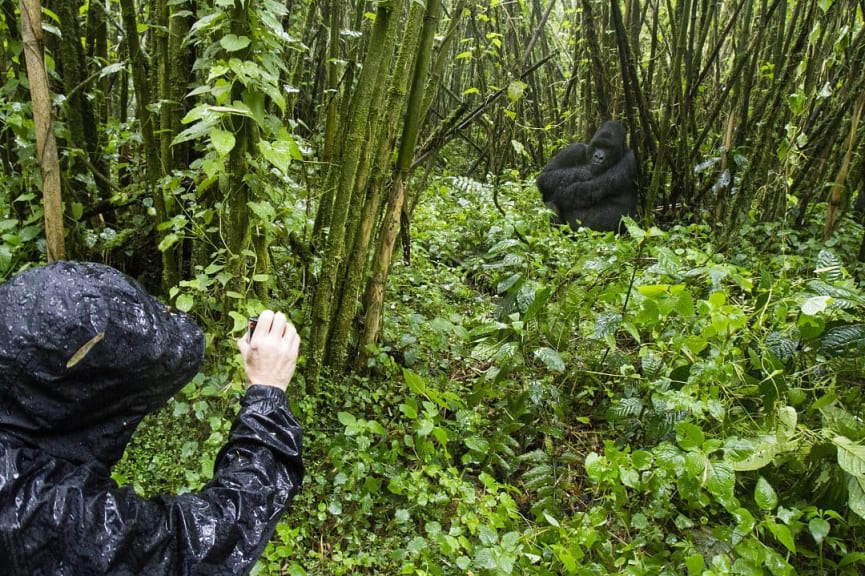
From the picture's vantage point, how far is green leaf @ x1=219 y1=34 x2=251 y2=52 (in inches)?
58.7

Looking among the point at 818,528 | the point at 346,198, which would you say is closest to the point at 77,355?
the point at 346,198

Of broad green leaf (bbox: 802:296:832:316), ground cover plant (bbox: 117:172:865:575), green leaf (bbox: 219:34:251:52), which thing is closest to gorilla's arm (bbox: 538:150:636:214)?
ground cover plant (bbox: 117:172:865:575)

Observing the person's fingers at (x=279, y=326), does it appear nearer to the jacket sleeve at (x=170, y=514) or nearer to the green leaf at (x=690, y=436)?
the jacket sleeve at (x=170, y=514)

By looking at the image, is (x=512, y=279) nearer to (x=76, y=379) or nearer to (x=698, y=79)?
(x=76, y=379)

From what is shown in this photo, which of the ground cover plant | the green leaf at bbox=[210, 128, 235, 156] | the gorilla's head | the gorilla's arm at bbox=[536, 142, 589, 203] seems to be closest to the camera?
the green leaf at bbox=[210, 128, 235, 156]

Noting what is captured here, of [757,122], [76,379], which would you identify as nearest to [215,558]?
[76,379]

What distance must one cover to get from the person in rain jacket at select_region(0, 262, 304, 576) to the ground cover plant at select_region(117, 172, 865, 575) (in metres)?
0.78

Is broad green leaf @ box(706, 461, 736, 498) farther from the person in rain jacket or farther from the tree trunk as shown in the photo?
the tree trunk

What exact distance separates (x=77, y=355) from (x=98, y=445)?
0.61ft

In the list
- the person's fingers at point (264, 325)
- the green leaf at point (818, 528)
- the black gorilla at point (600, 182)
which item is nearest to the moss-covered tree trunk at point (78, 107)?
the person's fingers at point (264, 325)

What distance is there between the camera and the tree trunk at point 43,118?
1.56 m

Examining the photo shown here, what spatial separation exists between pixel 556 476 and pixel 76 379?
1717mm

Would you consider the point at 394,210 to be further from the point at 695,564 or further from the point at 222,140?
the point at 695,564

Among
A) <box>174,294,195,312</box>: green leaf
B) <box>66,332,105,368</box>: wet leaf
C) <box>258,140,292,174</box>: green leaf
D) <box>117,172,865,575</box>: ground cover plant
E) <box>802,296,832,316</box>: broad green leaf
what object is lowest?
<box>117,172,865,575</box>: ground cover plant
